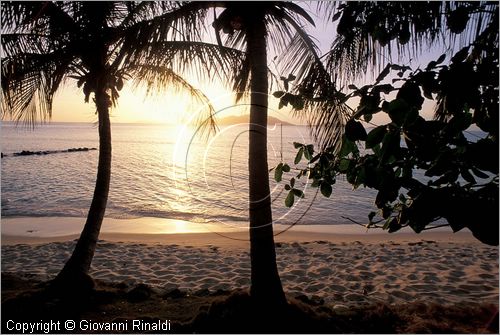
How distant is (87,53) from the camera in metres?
4.45

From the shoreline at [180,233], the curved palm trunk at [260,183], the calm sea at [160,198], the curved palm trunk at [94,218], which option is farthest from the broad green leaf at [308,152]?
the calm sea at [160,198]

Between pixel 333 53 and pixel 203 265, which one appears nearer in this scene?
pixel 333 53

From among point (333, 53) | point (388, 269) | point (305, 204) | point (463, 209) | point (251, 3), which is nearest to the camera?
point (463, 209)

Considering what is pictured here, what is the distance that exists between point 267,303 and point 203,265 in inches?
139

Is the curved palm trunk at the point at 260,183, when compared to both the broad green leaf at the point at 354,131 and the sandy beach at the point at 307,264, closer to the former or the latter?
the sandy beach at the point at 307,264

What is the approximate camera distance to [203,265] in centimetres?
736

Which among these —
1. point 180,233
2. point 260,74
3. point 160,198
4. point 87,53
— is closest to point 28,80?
point 87,53

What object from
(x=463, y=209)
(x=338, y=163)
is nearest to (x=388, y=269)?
(x=338, y=163)

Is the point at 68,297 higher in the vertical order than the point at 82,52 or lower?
lower

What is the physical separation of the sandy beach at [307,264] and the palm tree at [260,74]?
1633 mm

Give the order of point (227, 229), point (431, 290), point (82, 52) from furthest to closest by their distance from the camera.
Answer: point (227, 229) → point (431, 290) → point (82, 52)

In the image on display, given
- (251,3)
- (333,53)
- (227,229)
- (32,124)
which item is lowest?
(227,229)

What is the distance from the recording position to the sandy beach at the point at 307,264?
590 centimetres

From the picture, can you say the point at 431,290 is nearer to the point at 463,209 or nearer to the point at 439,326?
the point at 439,326
